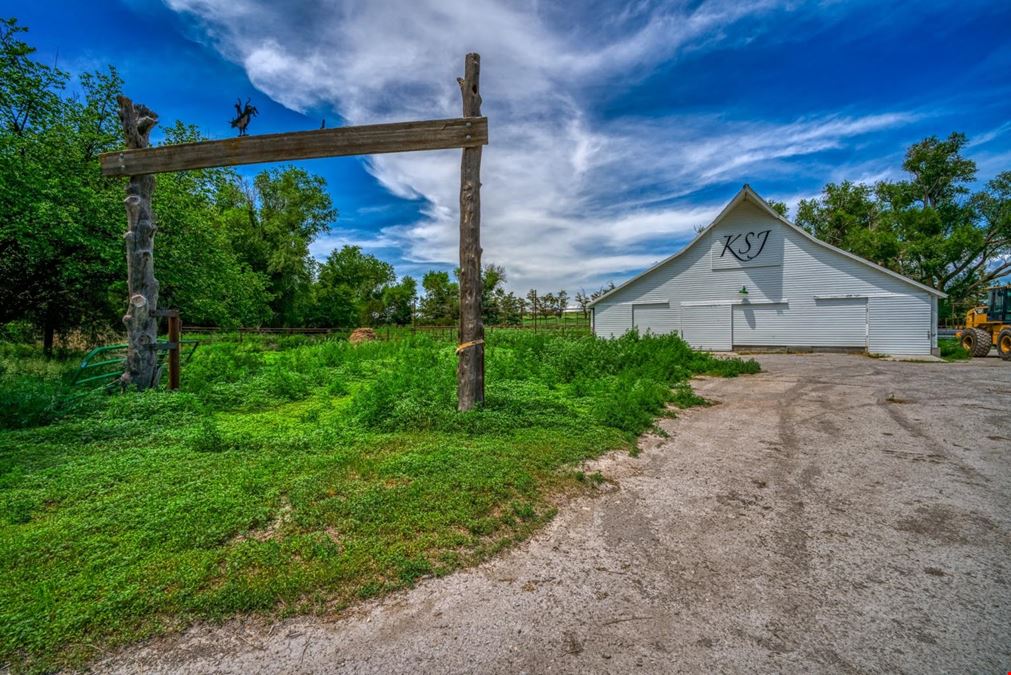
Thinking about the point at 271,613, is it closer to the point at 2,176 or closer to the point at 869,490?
the point at 869,490

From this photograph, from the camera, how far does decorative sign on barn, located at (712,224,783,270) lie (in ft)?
56.0

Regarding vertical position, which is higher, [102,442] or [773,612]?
[102,442]

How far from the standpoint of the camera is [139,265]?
20.8 ft

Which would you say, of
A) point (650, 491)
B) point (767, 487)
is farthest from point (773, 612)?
point (767, 487)

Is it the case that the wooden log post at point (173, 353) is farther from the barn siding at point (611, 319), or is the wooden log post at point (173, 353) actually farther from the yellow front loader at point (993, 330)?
the yellow front loader at point (993, 330)

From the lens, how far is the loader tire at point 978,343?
15000 millimetres

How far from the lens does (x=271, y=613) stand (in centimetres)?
195

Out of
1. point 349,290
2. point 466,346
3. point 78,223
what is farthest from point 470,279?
point 349,290

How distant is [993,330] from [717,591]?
23.0 meters

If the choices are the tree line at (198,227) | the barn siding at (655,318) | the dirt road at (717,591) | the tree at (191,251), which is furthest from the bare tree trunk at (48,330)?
the barn siding at (655,318)

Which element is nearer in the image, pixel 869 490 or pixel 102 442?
pixel 869 490

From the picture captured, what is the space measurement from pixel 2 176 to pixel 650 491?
13011 millimetres

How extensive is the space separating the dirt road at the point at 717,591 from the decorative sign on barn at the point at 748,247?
49.1 feet

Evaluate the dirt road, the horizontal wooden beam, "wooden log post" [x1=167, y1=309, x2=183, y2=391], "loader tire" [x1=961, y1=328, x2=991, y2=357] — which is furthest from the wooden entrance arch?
"loader tire" [x1=961, y1=328, x2=991, y2=357]
